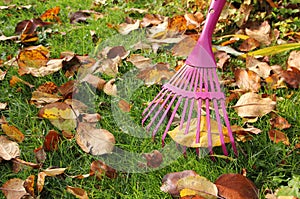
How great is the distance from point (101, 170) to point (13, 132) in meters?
0.37

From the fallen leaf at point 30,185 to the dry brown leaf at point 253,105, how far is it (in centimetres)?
73

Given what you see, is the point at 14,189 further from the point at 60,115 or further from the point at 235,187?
the point at 235,187

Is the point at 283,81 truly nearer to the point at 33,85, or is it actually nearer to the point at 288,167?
the point at 288,167

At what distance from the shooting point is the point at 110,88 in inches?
66.2

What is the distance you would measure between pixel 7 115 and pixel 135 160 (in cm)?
56

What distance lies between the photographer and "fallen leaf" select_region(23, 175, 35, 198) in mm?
1253

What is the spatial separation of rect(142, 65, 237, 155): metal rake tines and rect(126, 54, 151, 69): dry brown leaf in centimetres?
26

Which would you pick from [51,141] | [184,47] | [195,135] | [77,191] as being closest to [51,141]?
[51,141]

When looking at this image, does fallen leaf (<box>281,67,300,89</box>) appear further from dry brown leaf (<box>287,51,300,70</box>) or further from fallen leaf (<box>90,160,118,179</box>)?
fallen leaf (<box>90,160,118,179</box>)

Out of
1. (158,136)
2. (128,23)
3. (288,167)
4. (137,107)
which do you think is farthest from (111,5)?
(288,167)

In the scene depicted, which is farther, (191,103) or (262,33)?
(262,33)

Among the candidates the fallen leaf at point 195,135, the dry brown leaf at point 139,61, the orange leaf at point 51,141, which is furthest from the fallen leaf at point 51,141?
the dry brown leaf at point 139,61

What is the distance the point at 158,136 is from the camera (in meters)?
1.45

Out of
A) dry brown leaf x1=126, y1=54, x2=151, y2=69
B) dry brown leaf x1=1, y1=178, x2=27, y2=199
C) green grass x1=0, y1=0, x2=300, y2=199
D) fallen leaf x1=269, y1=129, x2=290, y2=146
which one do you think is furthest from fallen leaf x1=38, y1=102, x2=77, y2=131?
fallen leaf x1=269, y1=129, x2=290, y2=146
